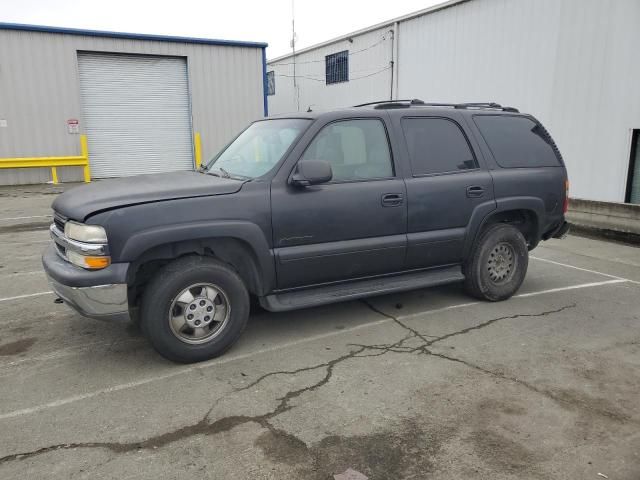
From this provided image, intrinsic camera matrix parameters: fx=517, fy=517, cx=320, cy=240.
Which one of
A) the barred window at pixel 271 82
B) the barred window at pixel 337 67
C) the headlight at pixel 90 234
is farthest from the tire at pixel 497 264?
the barred window at pixel 271 82

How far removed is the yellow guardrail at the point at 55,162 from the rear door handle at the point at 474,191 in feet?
50.1

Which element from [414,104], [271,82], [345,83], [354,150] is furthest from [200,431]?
[271,82]

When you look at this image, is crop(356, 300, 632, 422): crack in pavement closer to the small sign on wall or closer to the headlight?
the headlight

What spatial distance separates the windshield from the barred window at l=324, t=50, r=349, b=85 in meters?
18.1

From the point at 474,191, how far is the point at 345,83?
1842 cm

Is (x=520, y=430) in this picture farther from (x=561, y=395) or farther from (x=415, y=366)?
(x=415, y=366)

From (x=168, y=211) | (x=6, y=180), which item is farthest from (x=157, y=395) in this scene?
(x=6, y=180)

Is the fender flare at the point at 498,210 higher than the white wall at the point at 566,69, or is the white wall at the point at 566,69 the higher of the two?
the white wall at the point at 566,69

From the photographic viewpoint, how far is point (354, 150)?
15.1 ft

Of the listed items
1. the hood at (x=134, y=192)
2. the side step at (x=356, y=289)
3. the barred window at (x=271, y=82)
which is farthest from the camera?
the barred window at (x=271, y=82)

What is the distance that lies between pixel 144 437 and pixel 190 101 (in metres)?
17.2

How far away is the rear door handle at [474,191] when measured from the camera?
5039mm

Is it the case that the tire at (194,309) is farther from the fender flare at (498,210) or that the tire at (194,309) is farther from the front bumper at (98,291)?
the fender flare at (498,210)

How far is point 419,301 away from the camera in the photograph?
18.1ft
